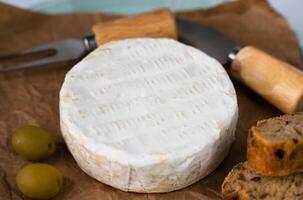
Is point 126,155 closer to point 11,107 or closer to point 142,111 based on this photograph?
point 142,111

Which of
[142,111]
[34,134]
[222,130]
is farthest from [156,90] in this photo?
[34,134]

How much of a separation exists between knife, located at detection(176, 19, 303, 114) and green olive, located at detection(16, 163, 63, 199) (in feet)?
2.58

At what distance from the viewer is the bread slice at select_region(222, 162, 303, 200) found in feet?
5.53

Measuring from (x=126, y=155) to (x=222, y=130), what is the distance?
31 cm

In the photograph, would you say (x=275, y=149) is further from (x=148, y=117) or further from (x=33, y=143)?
(x=33, y=143)

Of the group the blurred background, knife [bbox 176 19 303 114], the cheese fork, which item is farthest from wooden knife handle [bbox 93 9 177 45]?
the blurred background

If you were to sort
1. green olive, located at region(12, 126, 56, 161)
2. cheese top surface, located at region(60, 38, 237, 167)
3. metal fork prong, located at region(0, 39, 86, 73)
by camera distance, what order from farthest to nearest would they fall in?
metal fork prong, located at region(0, 39, 86, 73), green olive, located at region(12, 126, 56, 161), cheese top surface, located at region(60, 38, 237, 167)

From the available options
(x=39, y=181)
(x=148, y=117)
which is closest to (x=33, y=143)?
(x=39, y=181)

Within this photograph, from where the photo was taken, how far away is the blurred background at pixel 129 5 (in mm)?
2676

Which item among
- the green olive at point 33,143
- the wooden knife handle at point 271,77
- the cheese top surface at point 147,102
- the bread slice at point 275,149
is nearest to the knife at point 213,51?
the wooden knife handle at point 271,77

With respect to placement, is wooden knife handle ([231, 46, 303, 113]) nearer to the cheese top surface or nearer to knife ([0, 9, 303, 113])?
knife ([0, 9, 303, 113])

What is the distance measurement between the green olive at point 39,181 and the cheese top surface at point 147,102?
0.13 meters

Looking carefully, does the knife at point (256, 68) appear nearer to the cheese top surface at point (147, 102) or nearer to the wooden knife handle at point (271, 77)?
the wooden knife handle at point (271, 77)

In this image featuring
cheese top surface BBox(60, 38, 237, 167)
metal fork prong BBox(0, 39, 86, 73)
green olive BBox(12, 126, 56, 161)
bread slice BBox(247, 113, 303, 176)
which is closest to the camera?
bread slice BBox(247, 113, 303, 176)
